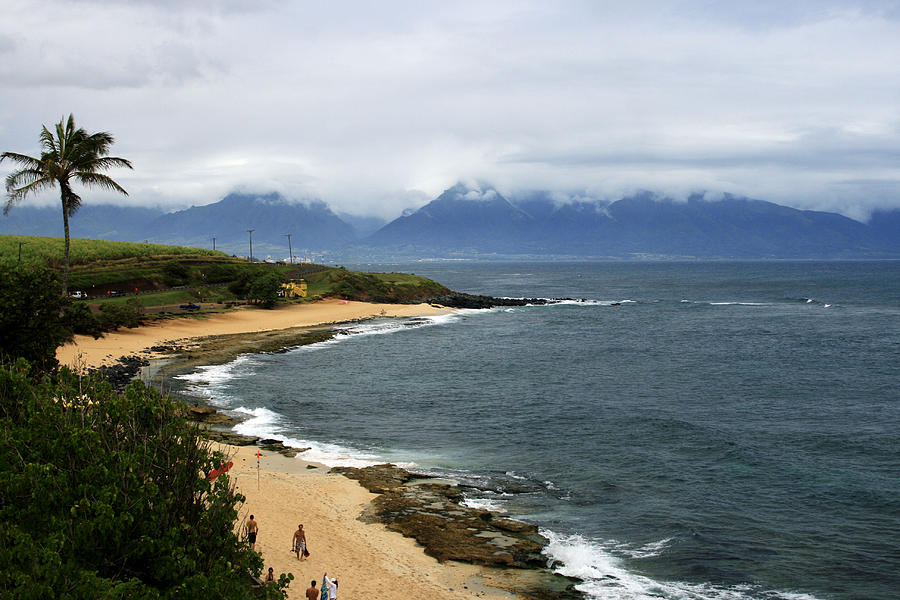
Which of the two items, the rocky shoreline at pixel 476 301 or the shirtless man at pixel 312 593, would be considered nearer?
Result: the shirtless man at pixel 312 593

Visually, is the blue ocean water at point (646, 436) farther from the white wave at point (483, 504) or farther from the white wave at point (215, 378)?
the white wave at point (215, 378)

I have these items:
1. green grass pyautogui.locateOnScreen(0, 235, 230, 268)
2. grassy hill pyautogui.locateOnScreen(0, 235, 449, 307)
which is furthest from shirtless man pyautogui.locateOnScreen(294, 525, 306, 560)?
green grass pyautogui.locateOnScreen(0, 235, 230, 268)

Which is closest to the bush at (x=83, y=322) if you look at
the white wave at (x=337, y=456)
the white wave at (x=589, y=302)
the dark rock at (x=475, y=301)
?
the white wave at (x=337, y=456)

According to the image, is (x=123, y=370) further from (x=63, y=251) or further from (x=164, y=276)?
(x=63, y=251)

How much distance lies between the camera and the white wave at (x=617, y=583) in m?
20.7

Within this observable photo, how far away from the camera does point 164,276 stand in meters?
100

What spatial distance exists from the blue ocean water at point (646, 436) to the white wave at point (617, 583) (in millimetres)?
68

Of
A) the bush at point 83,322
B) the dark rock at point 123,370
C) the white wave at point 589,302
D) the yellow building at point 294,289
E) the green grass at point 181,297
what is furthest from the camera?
the white wave at point 589,302

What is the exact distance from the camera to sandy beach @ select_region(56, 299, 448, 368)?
179 feet

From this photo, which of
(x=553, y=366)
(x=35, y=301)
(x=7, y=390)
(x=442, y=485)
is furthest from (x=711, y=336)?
(x=7, y=390)

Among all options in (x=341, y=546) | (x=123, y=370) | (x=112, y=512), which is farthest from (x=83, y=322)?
(x=112, y=512)

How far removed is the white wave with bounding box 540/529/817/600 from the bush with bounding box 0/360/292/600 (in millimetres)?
10747

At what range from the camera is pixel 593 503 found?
27984 mm

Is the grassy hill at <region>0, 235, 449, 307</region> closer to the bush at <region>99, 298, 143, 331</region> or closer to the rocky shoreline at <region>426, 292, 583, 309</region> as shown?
the rocky shoreline at <region>426, 292, 583, 309</region>
